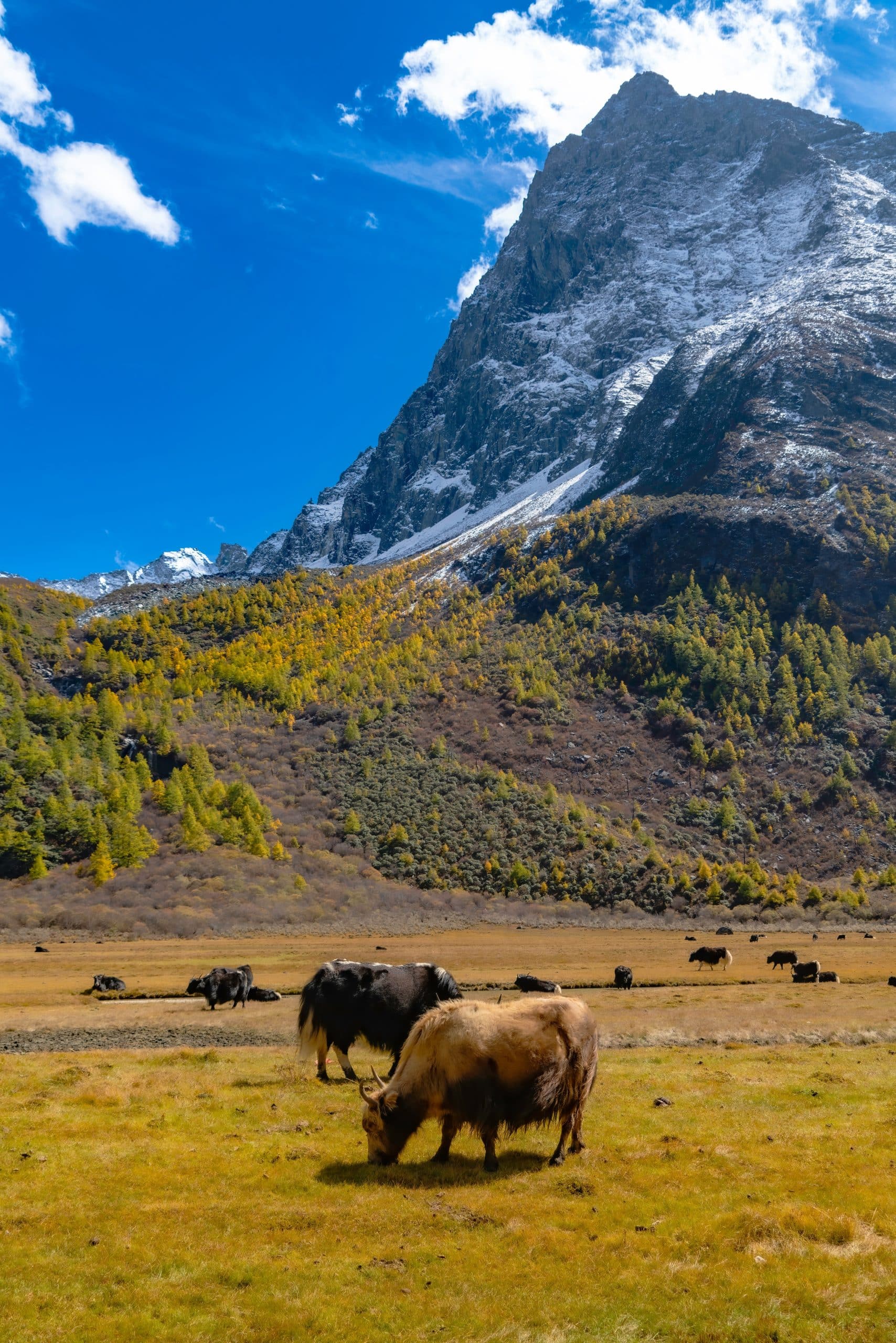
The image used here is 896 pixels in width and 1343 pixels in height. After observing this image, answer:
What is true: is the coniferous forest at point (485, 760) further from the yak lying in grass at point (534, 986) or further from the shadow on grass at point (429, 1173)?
the shadow on grass at point (429, 1173)

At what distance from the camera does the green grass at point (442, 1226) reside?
9.26 metres

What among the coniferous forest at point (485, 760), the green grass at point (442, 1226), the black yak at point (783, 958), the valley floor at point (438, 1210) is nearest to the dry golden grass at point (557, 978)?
the black yak at point (783, 958)

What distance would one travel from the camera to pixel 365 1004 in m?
21.6

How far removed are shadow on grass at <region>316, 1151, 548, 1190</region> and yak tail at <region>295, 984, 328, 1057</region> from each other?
732cm

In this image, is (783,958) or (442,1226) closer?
(442,1226)

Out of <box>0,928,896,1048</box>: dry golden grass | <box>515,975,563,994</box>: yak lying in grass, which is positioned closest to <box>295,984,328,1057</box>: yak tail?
<box>0,928,896,1048</box>: dry golden grass

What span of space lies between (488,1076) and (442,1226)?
8.41ft

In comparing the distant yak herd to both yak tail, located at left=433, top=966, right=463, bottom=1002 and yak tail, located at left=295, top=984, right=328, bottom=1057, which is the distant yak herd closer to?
yak tail, located at left=433, top=966, right=463, bottom=1002

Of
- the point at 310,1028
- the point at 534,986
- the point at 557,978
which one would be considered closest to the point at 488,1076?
the point at 310,1028

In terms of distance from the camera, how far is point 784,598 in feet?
531

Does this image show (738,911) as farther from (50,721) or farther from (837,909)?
(50,721)

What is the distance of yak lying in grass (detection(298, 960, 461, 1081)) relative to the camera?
70.1 feet

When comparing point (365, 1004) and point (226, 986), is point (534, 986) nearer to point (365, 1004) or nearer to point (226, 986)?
point (226, 986)

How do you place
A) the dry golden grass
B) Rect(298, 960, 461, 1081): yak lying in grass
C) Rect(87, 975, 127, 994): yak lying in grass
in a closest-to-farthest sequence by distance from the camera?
1. Rect(298, 960, 461, 1081): yak lying in grass
2. the dry golden grass
3. Rect(87, 975, 127, 994): yak lying in grass
